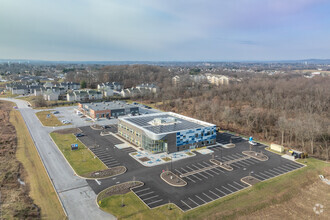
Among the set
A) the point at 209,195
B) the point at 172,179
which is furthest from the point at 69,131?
the point at 209,195

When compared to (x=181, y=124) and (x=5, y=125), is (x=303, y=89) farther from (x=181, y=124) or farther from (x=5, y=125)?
(x=5, y=125)

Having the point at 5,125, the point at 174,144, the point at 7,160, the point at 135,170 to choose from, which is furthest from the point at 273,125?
the point at 5,125

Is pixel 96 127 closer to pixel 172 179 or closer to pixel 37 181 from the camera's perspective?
pixel 37 181

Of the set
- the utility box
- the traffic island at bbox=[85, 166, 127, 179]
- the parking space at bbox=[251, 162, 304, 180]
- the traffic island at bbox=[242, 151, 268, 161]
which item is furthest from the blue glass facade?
the parking space at bbox=[251, 162, 304, 180]

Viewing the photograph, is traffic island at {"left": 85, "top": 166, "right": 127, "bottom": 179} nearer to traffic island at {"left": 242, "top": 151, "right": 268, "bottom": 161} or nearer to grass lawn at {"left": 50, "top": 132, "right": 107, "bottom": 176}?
grass lawn at {"left": 50, "top": 132, "right": 107, "bottom": 176}

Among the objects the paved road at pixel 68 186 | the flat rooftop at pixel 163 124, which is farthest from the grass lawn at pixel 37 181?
the flat rooftop at pixel 163 124
